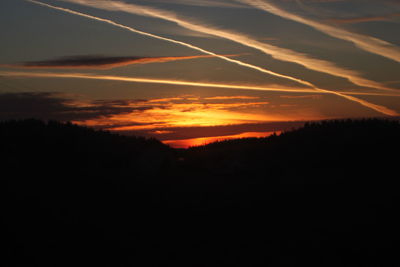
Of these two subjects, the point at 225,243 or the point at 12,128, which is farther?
the point at 12,128

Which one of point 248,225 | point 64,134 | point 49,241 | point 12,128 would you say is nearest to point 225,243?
point 248,225

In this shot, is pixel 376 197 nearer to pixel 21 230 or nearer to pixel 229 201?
pixel 229 201

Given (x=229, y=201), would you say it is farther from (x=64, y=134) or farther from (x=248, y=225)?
(x=64, y=134)

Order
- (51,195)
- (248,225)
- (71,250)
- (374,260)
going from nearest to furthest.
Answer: (374,260) → (71,250) → (248,225) → (51,195)

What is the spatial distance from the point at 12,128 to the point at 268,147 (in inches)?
589

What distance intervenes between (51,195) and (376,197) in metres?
13.9

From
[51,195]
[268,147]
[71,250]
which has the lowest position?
[71,250]

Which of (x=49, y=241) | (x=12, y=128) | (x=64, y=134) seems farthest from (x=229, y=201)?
(x=12, y=128)

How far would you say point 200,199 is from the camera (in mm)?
22109

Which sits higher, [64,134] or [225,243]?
[64,134]

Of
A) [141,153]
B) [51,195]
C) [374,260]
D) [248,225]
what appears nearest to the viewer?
[374,260]

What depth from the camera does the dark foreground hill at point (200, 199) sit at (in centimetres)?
1762

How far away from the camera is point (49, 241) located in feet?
60.2

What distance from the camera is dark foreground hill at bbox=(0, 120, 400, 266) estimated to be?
1762 cm
